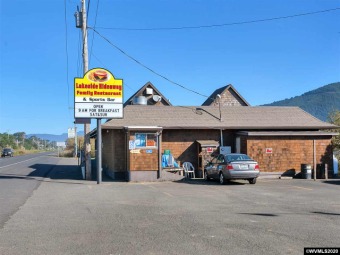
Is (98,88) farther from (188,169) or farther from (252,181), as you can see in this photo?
(252,181)

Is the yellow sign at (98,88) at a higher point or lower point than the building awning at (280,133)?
higher

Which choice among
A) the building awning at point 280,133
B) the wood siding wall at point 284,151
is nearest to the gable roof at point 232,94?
the building awning at point 280,133

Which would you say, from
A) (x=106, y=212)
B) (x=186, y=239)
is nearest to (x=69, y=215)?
(x=106, y=212)

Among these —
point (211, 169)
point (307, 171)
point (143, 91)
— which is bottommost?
point (307, 171)

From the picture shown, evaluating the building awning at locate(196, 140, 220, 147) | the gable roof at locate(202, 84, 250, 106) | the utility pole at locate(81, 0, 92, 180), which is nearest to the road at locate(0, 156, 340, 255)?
the utility pole at locate(81, 0, 92, 180)

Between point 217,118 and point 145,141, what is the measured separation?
6.14 meters

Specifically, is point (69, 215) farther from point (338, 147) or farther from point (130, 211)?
point (338, 147)

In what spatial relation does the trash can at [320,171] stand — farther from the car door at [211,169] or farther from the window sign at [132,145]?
the window sign at [132,145]

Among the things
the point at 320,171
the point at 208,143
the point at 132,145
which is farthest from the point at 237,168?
the point at 320,171

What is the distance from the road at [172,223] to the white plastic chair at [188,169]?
7.98 metres

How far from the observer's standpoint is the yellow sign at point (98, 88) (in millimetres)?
19531

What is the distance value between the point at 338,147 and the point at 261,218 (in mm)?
23483

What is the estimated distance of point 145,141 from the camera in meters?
20.8

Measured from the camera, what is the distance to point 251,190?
16203 mm
